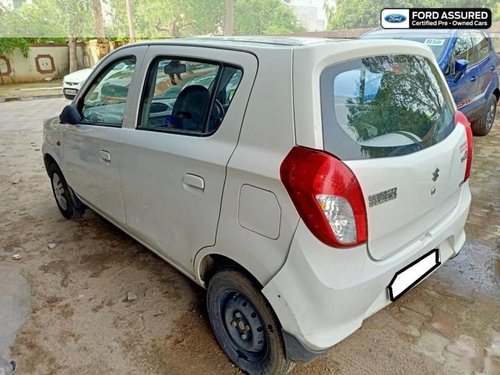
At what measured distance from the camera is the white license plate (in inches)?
66.1

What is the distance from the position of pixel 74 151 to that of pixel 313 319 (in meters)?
2.25

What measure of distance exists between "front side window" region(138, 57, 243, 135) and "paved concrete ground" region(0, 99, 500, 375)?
3.61ft

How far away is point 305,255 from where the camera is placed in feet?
4.68

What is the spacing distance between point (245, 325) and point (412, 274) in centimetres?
79

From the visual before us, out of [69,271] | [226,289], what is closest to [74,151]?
[69,271]

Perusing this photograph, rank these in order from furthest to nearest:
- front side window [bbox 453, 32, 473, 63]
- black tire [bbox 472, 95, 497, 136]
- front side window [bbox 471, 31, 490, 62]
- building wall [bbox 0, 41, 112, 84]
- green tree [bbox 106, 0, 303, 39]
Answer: green tree [bbox 106, 0, 303, 39], building wall [bbox 0, 41, 112, 84], black tire [bbox 472, 95, 497, 136], front side window [bbox 471, 31, 490, 62], front side window [bbox 453, 32, 473, 63]

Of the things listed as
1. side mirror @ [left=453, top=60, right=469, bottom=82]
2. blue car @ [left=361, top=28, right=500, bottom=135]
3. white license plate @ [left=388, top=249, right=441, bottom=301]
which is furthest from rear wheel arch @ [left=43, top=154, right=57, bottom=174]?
side mirror @ [left=453, top=60, right=469, bottom=82]

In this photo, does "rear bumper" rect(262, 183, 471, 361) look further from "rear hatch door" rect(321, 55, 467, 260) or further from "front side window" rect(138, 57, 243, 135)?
"front side window" rect(138, 57, 243, 135)

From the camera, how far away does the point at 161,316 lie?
232cm

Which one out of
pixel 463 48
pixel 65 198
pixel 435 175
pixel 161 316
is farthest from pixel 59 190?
pixel 463 48

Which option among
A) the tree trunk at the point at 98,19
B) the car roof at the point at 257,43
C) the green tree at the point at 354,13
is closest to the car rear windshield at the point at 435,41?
the car roof at the point at 257,43

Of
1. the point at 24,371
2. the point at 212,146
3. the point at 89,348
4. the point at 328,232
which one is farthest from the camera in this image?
the point at 89,348

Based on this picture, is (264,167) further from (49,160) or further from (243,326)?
(49,160)

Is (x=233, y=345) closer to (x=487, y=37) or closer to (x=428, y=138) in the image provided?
(x=428, y=138)
